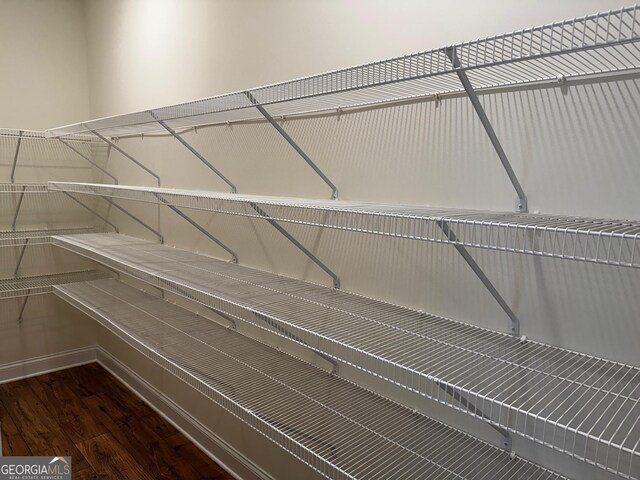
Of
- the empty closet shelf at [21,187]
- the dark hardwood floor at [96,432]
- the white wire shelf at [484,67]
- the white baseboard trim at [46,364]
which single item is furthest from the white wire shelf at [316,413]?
the white baseboard trim at [46,364]

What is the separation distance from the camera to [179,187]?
2299 millimetres

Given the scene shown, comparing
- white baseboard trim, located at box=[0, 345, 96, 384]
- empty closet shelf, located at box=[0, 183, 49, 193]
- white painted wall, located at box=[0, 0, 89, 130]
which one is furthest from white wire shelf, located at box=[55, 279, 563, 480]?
white painted wall, located at box=[0, 0, 89, 130]

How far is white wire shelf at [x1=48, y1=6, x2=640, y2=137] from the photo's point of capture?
712 mm

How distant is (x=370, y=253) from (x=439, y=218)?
0.59 metres

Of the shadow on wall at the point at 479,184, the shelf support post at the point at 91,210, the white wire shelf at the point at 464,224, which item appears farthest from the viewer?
the shelf support post at the point at 91,210

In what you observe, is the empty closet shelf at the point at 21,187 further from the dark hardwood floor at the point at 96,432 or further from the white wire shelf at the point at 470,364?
the white wire shelf at the point at 470,364

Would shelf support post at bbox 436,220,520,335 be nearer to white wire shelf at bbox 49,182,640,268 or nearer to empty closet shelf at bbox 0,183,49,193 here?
white wire shelf at bbox 49,182,640,268

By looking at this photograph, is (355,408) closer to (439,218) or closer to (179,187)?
(439,218)

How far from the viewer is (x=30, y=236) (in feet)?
9.75

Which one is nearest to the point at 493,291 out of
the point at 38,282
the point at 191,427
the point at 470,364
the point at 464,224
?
the point at 470,364

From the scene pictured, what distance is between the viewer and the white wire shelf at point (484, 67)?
712mm

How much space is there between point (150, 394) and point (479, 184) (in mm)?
2303

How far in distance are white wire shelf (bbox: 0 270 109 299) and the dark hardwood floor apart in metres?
0.60

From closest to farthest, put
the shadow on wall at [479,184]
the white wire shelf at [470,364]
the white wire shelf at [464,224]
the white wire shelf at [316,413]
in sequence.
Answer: the white wire shelf at [464,224], the white wire shelf at [470,364], the shadow on wall at [479,184], the white wire shelf at [316,413]
